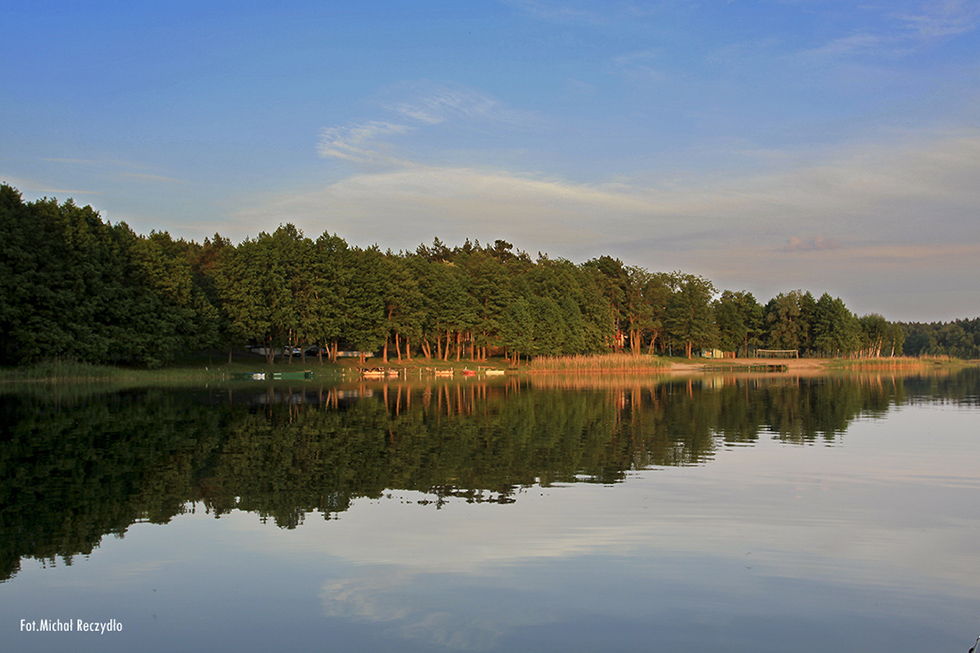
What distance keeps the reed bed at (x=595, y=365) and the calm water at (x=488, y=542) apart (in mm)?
62880

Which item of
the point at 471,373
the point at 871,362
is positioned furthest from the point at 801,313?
the point at 471,373

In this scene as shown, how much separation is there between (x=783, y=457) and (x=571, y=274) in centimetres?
10034

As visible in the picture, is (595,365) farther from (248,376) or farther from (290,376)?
(248,376)

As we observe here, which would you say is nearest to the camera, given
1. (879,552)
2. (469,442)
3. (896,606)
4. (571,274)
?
(896,606)

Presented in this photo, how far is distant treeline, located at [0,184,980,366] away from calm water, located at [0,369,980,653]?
150ft

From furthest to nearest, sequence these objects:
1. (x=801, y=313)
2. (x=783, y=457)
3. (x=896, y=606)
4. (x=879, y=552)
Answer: (x=801, y=313) → (x=783, y=457) → (x=879, y=552) → (x=896, y=606)

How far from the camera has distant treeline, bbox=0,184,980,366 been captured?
66.1 meters

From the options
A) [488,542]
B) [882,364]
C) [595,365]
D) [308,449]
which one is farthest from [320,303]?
[882,364]

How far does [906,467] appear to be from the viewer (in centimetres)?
2025

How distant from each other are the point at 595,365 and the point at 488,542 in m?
78.4

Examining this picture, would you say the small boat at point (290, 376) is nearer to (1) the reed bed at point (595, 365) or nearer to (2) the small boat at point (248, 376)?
(2) the small boat at point (248, 376)

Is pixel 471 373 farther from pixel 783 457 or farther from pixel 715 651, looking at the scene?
pixel 715 651

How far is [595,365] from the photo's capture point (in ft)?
294

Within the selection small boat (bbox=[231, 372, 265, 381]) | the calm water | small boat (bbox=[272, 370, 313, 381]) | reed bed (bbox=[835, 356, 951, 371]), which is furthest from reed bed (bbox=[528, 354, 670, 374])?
the calm water
